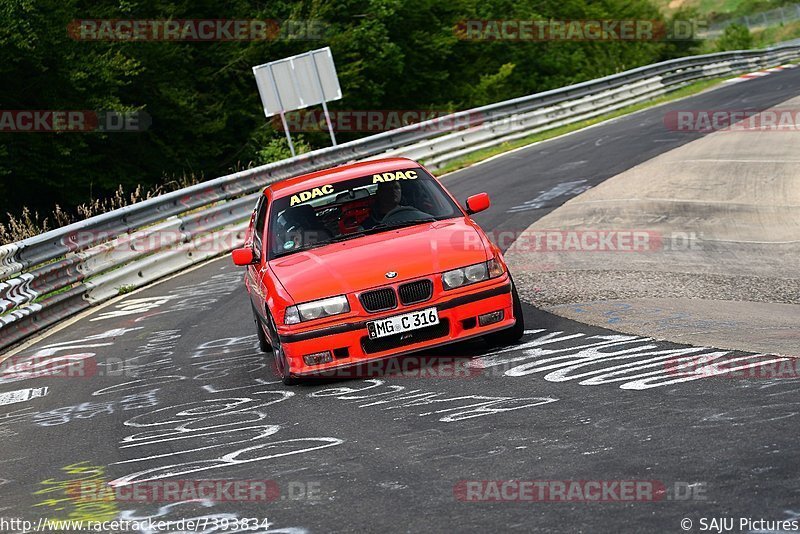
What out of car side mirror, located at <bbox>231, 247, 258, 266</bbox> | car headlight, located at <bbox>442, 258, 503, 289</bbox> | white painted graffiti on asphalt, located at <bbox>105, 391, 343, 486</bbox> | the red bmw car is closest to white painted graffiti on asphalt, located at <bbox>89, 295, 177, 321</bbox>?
car side mirror, located at <bbox>231, 247, 258, 266</bbox>

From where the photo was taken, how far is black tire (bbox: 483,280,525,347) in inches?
326

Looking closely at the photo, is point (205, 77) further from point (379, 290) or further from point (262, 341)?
point (379, 290)

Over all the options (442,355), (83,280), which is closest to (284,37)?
(83,280)

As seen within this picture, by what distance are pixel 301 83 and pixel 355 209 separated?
1647 centimetres

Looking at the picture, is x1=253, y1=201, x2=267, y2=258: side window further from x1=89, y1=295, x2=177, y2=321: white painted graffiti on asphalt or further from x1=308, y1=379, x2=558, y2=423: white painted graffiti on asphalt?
x1=89, y1=295, x2=177, y2=321: white painted graffiti on asphalt

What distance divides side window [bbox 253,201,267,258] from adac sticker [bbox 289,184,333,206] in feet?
1.04

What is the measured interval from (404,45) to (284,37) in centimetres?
776

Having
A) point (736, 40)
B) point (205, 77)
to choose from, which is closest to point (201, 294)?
point (205, 77)

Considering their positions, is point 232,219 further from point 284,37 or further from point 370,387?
point 284,37

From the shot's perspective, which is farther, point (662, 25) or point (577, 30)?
point (662, 25)

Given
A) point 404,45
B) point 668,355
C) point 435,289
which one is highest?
point 404,45

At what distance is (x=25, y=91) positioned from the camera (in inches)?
1145

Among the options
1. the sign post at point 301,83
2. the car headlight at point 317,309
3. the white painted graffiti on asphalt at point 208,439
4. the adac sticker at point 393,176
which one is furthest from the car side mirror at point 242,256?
the sign post at point 301,83

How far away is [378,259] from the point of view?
8195 millimetres
